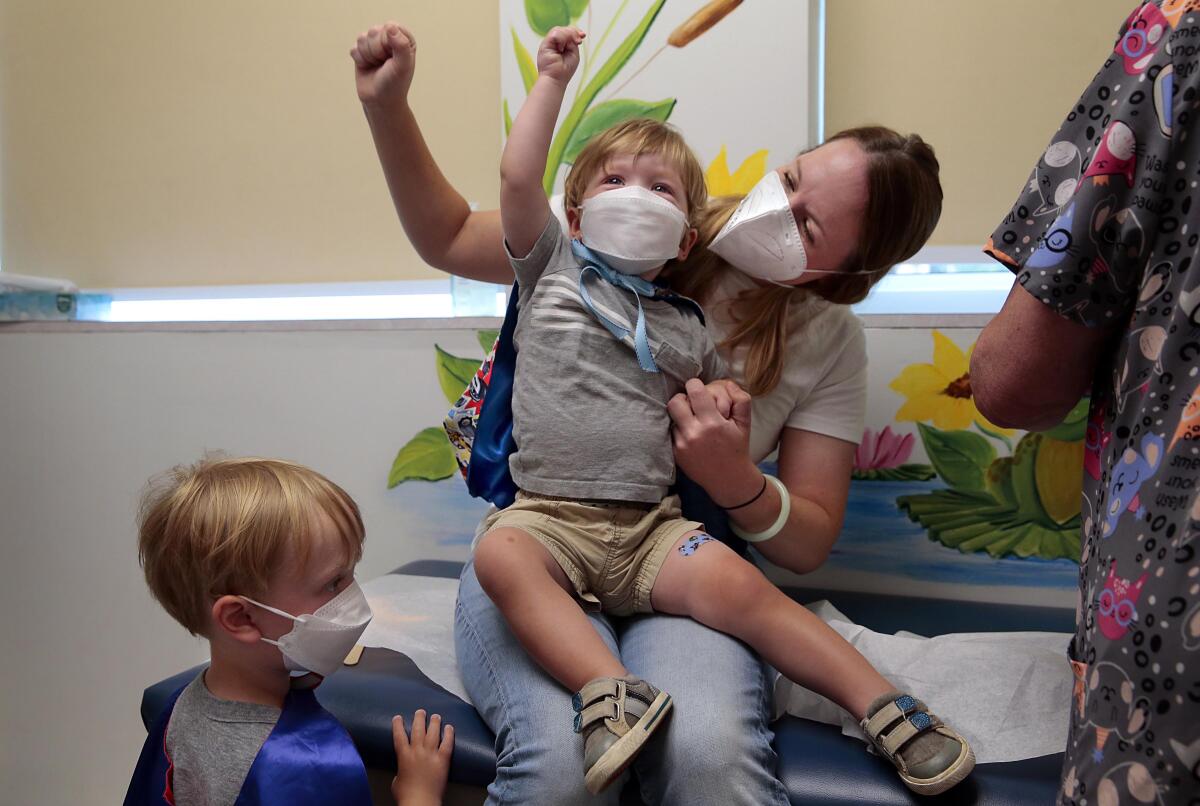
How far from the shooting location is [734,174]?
205cm

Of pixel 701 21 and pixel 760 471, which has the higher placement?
pixel 701 21

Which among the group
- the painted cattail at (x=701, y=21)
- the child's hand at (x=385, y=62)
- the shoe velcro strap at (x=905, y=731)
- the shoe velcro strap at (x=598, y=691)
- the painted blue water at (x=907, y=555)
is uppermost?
the painted cattail at (x=701, y=21)

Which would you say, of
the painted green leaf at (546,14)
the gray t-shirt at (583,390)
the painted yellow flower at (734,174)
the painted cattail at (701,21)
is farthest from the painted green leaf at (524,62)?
the gray t-shirt at (583,390)

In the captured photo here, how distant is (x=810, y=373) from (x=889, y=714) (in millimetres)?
647

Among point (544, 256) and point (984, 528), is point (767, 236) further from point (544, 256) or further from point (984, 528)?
point (984, 528)

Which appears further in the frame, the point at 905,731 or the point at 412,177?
the point at 412,177

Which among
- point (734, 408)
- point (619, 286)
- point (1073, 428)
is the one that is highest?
point (619, 286)

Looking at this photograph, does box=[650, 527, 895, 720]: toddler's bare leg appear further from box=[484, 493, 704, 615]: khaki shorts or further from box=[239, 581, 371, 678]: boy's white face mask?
box=[239, 581, 371, 678]: boy's white face mask

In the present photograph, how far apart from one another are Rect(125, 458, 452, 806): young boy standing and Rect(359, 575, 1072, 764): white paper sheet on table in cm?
28

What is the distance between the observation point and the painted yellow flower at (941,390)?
189 cm

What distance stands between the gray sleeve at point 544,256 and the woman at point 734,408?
0.50 ft

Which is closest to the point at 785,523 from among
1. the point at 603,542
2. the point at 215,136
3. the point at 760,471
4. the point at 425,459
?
the point at 760,471

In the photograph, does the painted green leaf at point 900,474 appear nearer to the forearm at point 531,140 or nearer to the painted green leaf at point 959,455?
the painted green leaf at point 959,455

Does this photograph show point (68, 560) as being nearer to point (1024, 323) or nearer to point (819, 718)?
point (819, 718)
